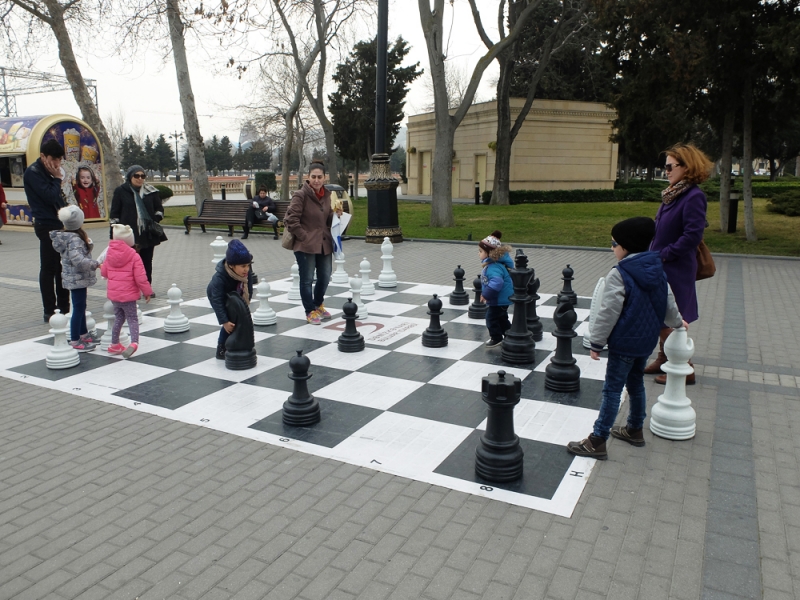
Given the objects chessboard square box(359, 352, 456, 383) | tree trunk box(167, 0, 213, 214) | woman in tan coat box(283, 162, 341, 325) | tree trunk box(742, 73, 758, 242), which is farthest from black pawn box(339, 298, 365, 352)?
tree trunk box(167, 0, 213, 214)

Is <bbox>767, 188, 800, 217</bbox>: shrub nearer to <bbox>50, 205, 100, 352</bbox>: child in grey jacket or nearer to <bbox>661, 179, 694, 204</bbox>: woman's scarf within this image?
<bbox>661, 179, 694, 204</bbox>: woman's scarf

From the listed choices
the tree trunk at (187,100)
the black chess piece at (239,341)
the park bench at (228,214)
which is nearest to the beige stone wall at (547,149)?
the tree trunk at (187,100)

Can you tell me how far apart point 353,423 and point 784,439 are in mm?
2736

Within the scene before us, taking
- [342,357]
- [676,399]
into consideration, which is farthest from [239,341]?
[676,399]

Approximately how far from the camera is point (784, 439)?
3869 mm

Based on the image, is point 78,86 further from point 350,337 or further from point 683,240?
point 683,240

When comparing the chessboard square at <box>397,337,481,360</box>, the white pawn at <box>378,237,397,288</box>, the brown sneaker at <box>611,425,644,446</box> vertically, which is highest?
the white pawn at <box>378,237,397,288</box>

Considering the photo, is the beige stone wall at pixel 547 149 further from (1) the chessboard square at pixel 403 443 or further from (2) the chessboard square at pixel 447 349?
(1) the chessboard square at pixel 403 443

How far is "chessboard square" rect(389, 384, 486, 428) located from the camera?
13.8 ft

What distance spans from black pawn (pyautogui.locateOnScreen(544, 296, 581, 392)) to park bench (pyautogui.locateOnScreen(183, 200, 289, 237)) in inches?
441

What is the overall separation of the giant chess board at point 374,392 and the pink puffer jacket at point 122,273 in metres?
0.59

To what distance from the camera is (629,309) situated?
11.3 ft

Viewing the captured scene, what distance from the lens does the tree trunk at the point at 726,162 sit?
13066 millimetres

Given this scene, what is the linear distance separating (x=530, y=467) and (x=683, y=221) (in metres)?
2.27
